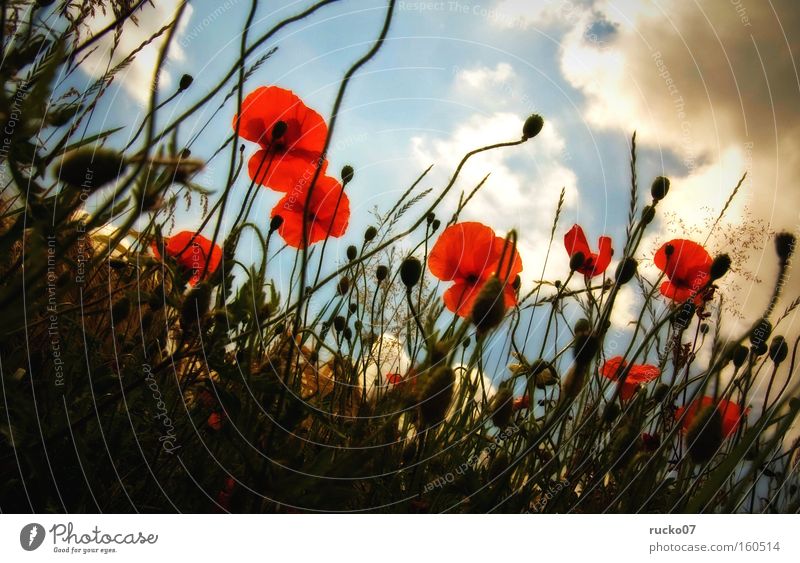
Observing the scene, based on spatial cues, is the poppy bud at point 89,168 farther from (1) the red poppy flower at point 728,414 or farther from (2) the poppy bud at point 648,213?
(1) the red poppy flower at point 728,414

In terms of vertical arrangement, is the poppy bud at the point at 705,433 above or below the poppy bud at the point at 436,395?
below

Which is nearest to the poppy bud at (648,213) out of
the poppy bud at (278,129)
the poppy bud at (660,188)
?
the poppy bud at (660,188)

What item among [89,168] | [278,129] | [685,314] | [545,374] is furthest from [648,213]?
[89,168]

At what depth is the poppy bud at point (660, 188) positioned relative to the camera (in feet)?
2.40

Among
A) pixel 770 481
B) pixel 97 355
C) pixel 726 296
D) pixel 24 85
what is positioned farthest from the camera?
pixel 770 481

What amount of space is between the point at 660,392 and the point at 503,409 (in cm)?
26

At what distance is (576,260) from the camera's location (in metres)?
0.76

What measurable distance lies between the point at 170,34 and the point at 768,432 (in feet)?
3.24

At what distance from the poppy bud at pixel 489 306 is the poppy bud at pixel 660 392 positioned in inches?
13.0
